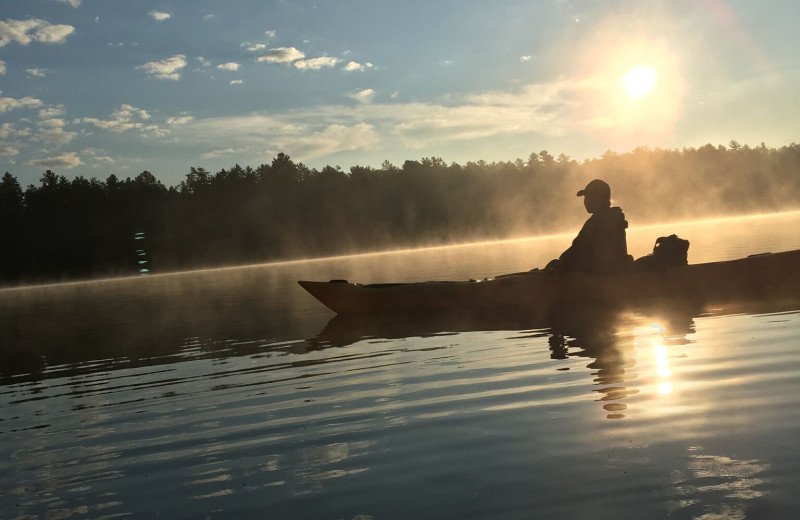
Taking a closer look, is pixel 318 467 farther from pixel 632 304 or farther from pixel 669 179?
pixel 669 179

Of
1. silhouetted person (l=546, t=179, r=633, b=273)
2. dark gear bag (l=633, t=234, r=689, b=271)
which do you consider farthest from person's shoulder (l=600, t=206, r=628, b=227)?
dark gear bag (l=633, t=234, r=689, b=271)

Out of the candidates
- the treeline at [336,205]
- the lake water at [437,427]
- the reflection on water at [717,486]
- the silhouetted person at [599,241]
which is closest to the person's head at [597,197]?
the silhouetted person at [599,241]

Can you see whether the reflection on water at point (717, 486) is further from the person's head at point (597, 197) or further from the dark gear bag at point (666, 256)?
the dark gear bag at point (666, 256)

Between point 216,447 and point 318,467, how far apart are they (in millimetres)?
1067

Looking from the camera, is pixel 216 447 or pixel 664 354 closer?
pixel 216 447

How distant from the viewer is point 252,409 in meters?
6.18

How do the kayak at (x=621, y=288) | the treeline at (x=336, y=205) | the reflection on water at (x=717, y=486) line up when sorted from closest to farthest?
the reflection on water at (x=717, y=486) → the kayak at (x=621, y=288) → the treeline at (x=336, y=205)

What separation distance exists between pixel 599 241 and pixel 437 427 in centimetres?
797

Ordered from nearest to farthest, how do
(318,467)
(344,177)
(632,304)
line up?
(318,467)
(632,304)
(344,177)

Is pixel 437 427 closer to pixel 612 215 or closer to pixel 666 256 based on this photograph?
pixel 612 215

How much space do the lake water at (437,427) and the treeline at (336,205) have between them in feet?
255

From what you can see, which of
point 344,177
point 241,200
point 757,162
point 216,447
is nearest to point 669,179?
point 757,162

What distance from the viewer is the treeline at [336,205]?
82.5 meters

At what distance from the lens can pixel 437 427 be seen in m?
4.97
